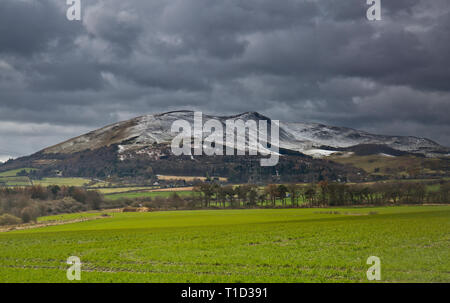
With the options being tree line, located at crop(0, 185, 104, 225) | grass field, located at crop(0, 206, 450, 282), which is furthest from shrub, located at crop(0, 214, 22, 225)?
grass field, located at crop(0, 206, 450, 282)

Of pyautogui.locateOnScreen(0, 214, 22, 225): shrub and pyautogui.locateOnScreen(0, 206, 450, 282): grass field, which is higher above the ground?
pyautogui.locateOnScreen(0, 206, 450, 282): grass field

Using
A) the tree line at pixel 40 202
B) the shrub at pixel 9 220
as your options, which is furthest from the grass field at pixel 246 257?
the tree line at pixel 40 202

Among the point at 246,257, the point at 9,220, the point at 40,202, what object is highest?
the point at 246,257

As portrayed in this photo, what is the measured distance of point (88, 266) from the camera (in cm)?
4041

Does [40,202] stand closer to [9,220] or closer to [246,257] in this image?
[9,220]

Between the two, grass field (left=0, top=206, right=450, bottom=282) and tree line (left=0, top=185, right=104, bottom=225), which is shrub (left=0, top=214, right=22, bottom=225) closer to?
tree line (left=0, top=185, right=104, bottom=225)

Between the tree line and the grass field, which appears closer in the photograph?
A: the grass field

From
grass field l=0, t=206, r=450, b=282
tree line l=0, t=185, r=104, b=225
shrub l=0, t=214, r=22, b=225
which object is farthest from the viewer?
tree line l=0, t=185, r=104, b=225

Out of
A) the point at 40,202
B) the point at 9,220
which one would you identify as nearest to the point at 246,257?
the point at 9,220

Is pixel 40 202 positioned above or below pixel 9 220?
above

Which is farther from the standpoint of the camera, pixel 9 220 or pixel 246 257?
pixel 9 220
